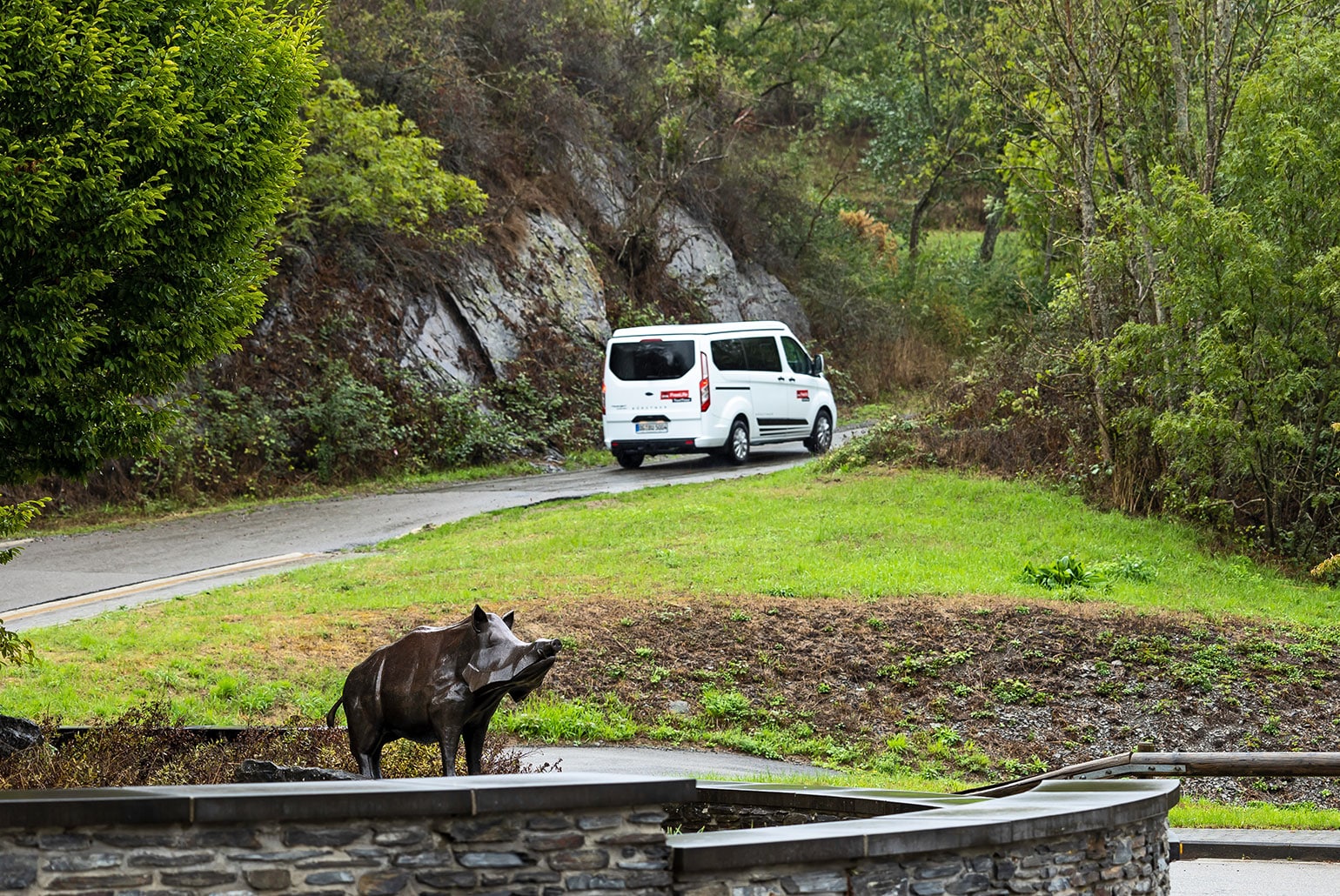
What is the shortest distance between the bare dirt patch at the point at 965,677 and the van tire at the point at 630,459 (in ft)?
38.5

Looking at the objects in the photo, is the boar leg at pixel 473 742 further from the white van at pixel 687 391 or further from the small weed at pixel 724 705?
the white van at pixel 687 391

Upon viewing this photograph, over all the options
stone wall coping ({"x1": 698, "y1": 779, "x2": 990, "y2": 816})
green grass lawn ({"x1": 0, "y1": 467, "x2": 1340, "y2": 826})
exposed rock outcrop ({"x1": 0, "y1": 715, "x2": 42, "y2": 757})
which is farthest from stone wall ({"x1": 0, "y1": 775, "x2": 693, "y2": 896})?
green grass lawn ({"x1": 0, "y1": 467, "x2": 1340, "y2": 826})

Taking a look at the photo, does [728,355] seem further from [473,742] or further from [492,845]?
[492,845]

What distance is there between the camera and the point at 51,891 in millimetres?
4840

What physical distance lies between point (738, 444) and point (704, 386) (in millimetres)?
1711

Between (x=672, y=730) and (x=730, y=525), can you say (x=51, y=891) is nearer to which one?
(x=672, y=730)

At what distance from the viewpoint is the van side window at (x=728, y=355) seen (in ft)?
82.7

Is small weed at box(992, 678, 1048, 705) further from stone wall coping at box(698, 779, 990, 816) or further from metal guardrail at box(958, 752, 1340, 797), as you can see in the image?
stone wall coping at box(698, 779, 990, 816)

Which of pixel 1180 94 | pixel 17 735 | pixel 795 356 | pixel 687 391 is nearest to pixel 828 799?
pixel 17 735

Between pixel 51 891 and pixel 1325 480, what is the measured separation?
691 inches

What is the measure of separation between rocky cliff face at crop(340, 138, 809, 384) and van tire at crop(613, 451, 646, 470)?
3999 mm

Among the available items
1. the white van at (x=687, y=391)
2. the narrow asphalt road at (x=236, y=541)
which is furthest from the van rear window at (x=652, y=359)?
the narrow asphalt road at (x=236, y=541)

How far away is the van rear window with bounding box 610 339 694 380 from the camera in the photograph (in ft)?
81.1

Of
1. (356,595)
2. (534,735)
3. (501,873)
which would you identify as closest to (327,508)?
(356,595)
